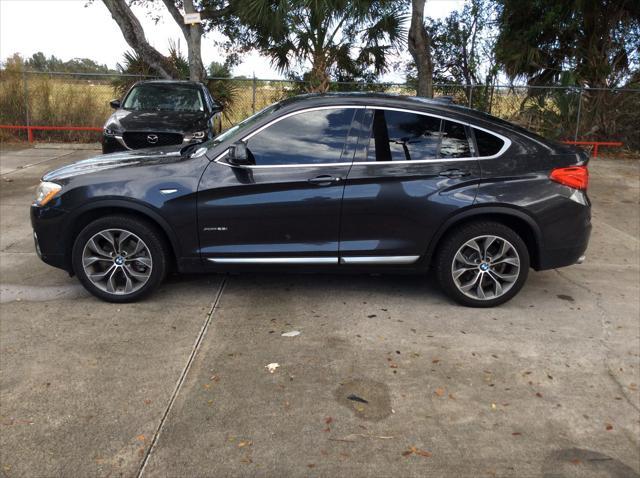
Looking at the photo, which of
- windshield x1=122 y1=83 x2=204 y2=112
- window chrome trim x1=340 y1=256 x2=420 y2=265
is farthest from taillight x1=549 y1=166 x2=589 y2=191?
windshield x1=122 y1=83 x2=204 y2=112

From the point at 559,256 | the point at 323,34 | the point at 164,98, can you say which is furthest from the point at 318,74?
the point at 559,256

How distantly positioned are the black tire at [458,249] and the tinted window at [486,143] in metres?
0.59

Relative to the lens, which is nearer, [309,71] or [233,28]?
[309,71]

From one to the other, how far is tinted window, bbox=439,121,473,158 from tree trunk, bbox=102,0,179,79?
1161 cm

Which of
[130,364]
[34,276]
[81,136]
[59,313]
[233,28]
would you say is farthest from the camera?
[233,28]

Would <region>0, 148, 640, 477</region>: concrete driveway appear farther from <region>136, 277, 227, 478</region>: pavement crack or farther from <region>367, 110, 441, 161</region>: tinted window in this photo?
<region>367, 110, 441, 161</region>: tinted window

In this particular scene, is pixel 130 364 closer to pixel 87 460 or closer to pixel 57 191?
pixel 87 460

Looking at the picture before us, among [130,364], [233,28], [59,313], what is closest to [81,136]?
[233,28]

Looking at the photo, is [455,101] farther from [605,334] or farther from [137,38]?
[605,334]

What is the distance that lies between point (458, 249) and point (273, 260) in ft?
4.99

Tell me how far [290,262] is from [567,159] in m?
2.44

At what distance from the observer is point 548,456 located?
3.12 meters

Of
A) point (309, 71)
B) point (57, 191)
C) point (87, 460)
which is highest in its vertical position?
point (309, 71)

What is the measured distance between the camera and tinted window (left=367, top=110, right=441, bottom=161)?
15.8ft
